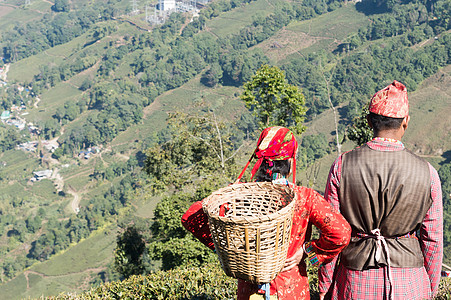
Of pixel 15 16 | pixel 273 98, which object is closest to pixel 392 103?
pixel 273 98

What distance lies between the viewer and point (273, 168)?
2098 mm

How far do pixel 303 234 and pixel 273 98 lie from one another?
10805mm

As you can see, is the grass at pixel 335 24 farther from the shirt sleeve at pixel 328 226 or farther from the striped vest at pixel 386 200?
the shirt sleeve at pixel 328 226

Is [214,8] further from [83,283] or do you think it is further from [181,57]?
[83,283]

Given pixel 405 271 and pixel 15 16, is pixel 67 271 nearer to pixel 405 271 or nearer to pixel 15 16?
pixel 405 271

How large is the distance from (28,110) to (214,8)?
5027cm

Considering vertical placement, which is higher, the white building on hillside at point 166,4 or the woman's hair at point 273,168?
the woman's hair at point 273,168

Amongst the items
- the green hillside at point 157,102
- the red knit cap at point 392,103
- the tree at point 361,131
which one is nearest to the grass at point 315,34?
the green hillside at point 157,102

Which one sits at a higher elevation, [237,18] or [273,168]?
[273,168]

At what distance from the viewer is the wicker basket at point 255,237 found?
1718 millimetres

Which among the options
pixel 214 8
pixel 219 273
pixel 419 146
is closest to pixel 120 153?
pixel 419 146

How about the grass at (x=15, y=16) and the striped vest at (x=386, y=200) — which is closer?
the striped vest at (x=386, y=200)

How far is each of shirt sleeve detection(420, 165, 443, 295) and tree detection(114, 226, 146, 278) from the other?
13385 millimetres

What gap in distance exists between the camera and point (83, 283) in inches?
1748
